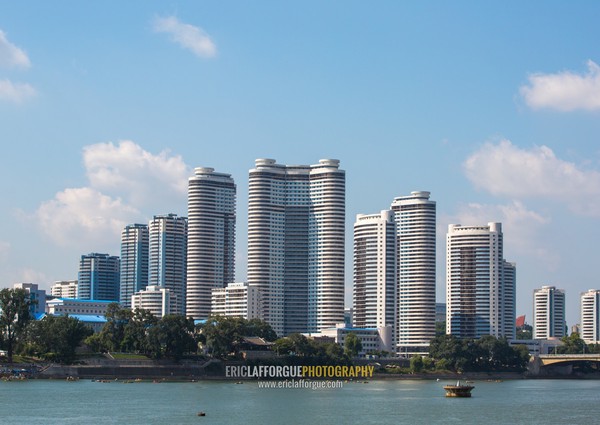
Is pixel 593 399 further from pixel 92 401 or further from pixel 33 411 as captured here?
pixel 33 411

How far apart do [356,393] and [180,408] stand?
3866cm

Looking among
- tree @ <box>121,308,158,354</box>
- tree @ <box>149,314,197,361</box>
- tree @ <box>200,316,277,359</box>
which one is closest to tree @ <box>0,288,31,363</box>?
tree @ <box>121,308,158,354</box>

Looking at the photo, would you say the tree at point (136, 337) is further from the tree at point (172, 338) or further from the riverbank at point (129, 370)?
the riverbank at point (129, 370)

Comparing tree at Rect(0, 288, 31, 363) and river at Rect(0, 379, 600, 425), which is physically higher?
tree at Rect(0, 288, 31, 363)

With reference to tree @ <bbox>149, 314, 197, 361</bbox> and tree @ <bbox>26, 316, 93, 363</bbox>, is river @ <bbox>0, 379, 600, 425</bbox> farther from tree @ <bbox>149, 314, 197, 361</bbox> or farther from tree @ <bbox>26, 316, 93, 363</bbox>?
tree @ <bbox>149, 314, 197, 361</bbox>

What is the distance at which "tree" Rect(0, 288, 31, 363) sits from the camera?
156375 millimetres

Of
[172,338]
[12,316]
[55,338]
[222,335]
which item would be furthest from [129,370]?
[12,316]

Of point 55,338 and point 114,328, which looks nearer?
point 55,338

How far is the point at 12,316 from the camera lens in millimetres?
157250

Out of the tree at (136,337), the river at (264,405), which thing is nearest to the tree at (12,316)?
the river at (264,405)

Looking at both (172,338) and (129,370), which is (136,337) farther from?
(129,370)

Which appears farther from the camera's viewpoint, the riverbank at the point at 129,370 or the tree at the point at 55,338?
the tree at the point at 55,338

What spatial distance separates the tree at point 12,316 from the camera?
15638cm

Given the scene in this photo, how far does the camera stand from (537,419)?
102 m
